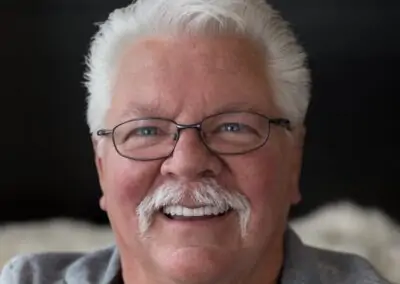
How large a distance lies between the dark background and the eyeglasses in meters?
1.11

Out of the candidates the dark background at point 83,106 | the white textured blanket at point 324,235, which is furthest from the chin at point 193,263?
the dark background at point 83,106

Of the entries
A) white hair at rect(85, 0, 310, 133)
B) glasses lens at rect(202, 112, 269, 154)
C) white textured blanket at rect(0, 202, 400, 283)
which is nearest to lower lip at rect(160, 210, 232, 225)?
glasses lens at rect(202, 112, 269, 154)

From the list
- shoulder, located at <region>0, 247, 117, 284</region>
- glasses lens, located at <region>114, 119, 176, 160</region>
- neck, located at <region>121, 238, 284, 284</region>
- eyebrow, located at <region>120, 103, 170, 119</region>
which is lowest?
shoulder, located at <region>0, 247, 117, 284</region>

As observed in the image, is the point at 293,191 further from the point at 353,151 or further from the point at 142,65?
the point at 353,151

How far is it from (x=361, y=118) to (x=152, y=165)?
4.13 ft

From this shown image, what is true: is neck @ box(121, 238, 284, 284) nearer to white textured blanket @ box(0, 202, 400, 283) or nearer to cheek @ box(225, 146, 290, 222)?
cheek @ box(225, 146, 290, 222)

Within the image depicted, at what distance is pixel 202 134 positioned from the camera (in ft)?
4.56

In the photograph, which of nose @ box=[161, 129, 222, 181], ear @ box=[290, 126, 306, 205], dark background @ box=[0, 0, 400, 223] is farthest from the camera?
dark background @ box=[0, 0, 400, 223]

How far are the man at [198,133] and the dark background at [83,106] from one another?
102 cm

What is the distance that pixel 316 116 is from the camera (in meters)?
2.54

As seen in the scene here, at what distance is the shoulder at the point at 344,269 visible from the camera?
158 centimetres

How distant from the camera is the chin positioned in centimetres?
137

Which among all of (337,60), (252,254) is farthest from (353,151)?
(252,254)

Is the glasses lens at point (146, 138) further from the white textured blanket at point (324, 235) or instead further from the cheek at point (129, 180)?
the white textured blanket at point (324, 235)
